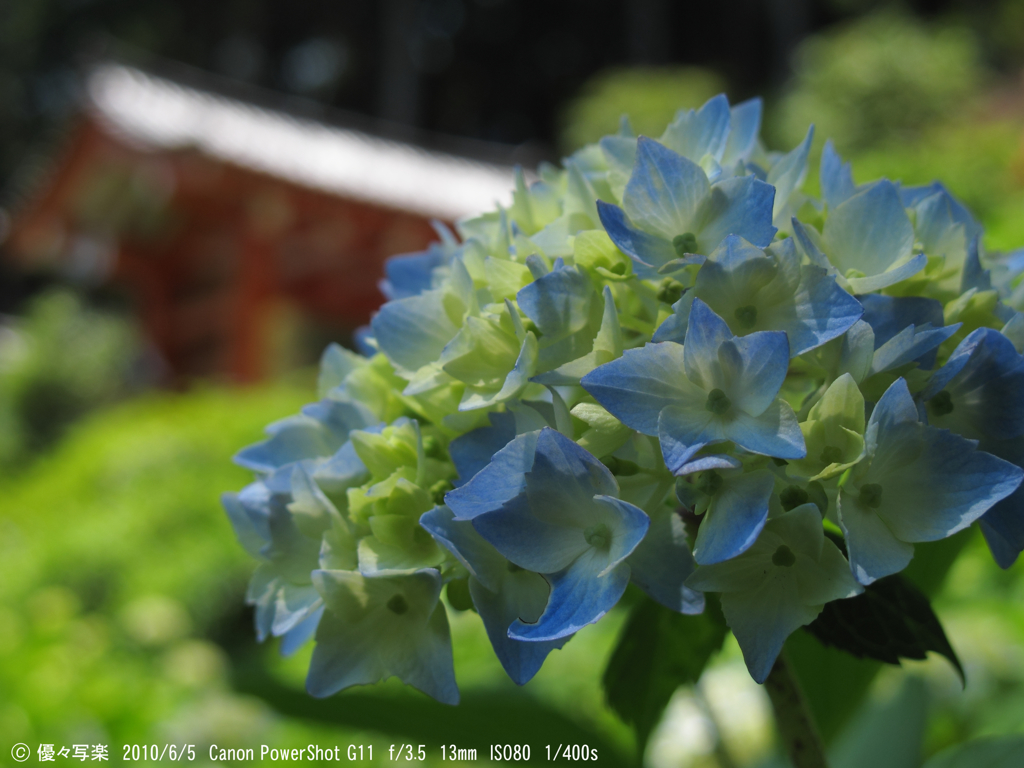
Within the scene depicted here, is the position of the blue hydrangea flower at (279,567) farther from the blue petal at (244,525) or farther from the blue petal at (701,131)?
the blue petal at (701,131)

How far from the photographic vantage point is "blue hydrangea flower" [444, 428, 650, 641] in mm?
394

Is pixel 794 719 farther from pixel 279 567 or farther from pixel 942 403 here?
pixel 279 567

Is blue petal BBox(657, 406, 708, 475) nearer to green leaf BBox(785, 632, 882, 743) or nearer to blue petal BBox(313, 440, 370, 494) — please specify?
blue petal BBox(313, 440, 370, 494)

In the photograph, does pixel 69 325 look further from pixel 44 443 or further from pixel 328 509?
pixel 328 509

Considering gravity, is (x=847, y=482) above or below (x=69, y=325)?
above

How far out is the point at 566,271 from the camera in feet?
1.47

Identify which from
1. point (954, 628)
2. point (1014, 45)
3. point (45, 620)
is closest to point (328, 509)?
point (954, 628)

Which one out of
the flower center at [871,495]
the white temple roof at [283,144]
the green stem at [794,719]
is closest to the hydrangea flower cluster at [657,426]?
the flower center at [871,495]

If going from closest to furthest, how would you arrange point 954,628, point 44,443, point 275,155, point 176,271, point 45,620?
1. point 954,628
2. point 45,620
3. point 275,155
4. point 176,271
5. point 44,443

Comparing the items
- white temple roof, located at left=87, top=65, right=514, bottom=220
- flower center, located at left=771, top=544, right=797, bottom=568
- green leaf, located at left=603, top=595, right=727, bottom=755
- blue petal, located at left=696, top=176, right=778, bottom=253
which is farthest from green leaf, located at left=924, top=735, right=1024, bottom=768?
white temple roof, located at left=87, top=65, right=514, bottom=220

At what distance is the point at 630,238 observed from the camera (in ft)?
1.48

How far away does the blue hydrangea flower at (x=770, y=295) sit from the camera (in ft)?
1.37

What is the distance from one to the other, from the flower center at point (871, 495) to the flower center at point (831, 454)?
0.06 ft

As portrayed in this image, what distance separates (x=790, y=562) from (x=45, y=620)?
266cm
